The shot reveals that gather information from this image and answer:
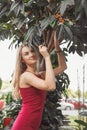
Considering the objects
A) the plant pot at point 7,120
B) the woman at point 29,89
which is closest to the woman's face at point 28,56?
the woman at point 29,89

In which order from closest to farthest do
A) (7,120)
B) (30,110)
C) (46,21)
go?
1. (30,110)
2. (46,21)
3. (7,120)

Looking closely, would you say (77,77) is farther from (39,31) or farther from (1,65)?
(39,31)

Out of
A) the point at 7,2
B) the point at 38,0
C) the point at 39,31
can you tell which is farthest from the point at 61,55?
the point at 7,2

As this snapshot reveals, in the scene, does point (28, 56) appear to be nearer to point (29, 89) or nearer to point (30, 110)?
point (29, 89)

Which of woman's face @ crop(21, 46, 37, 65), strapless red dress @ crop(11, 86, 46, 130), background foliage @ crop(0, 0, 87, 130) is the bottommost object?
strapless red dress @ crop(11, 86, 46, 130)

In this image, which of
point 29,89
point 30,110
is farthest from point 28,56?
point 30,110

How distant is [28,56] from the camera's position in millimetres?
2186

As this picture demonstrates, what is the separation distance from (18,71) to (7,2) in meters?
0.84

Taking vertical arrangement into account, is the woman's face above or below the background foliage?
below

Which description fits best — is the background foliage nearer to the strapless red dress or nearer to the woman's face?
the woman's face

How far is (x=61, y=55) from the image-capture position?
2.39 m

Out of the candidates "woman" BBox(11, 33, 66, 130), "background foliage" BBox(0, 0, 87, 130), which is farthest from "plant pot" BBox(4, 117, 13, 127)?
"woman" BBox(11, 33, 66, 130)

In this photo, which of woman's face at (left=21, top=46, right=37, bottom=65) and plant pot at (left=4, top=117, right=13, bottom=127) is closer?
woman's face at (left=21, top=46, right=37, bottom=65)

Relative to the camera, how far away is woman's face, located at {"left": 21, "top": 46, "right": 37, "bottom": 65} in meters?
2.19
